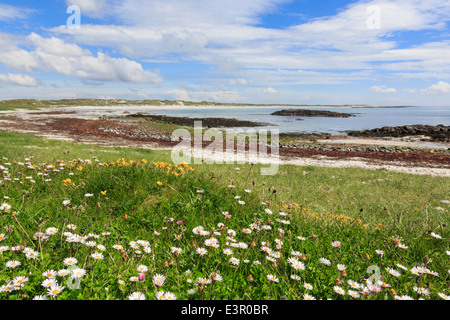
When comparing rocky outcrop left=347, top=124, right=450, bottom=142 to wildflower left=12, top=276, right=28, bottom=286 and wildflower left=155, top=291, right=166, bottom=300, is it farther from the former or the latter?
wildflower left=12, top=276, right=28, bottom=286

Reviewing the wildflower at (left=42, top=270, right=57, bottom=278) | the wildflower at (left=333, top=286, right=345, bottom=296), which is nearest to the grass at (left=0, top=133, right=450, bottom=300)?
the wildflower at (left=333, top=286, right=345, bottom=296)

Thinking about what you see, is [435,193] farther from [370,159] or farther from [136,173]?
[370,159]

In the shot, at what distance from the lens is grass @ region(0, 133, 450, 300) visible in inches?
101

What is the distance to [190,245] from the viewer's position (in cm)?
348

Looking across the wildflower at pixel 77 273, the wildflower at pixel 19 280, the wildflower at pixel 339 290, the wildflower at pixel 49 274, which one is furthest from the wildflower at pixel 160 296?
the wildflower at pixel 339 290

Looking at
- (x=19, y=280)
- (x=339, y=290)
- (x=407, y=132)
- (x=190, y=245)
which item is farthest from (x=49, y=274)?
(x=407, y=132)

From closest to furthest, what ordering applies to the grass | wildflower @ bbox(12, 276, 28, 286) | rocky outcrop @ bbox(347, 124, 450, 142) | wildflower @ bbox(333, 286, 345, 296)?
wildflower @ bbox(12, 276, 28, 286), wildflower @ bbox(333, 286, 345, 296), the grass, rocky outcrop @ bbox(347, 124, 450, 142)

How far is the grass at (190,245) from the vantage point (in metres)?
2.57

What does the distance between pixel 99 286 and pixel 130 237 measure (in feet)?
4.99

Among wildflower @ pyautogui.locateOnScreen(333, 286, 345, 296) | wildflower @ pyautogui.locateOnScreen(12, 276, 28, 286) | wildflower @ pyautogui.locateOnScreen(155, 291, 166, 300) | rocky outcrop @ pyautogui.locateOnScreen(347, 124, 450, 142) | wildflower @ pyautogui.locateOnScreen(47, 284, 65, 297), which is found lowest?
wildflower @ pyautogui.locateOnScreen(333, 286, 345, 296)

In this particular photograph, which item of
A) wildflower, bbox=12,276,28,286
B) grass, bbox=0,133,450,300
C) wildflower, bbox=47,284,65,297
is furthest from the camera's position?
grass, bbox=0,133,450,300

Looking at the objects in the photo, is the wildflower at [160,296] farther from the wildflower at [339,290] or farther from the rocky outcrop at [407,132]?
the rocky outcrop at [407,132]
